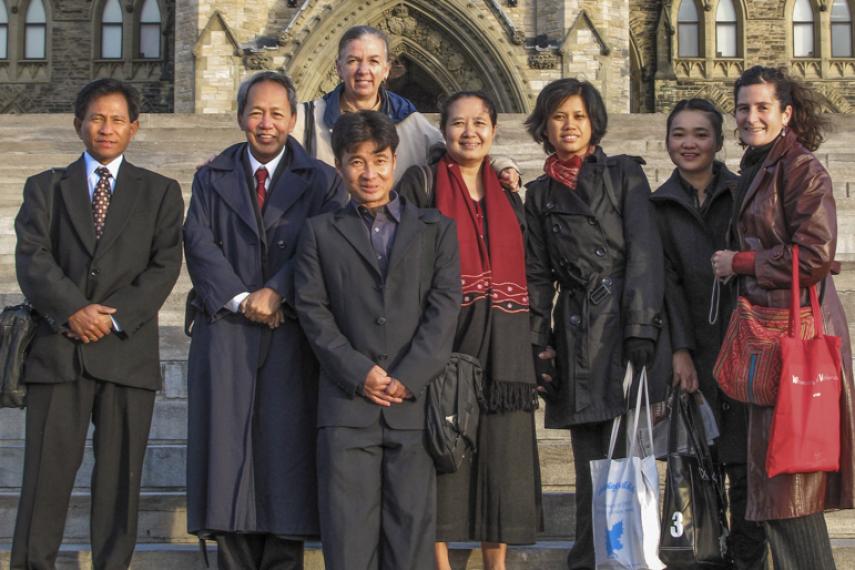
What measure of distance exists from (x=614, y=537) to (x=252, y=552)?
144cm

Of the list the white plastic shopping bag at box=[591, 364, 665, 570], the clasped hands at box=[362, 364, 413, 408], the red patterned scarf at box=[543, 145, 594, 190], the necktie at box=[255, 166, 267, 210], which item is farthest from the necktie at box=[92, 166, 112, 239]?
the white plastic shopping bag at box=[591, 364, 665, 570]

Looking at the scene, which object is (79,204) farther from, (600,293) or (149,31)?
(149,31)

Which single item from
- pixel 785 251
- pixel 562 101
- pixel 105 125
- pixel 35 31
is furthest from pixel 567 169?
pixel 35 31

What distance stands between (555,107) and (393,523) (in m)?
1.88

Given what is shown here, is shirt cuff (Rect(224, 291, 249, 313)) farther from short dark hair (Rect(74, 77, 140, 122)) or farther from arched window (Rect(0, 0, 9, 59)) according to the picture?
arched window (Rect(0, 0, 9, 59))

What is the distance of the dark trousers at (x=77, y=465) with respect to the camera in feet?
17.0

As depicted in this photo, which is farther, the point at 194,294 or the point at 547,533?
the point at 547,533

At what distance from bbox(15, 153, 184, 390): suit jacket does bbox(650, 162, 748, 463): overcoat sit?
2.10 metres

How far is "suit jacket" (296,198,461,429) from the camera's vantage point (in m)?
4.96

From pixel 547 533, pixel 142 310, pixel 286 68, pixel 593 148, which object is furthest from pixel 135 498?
pixel 286 68

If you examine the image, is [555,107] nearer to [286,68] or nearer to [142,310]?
[142,310]

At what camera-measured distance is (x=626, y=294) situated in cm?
534

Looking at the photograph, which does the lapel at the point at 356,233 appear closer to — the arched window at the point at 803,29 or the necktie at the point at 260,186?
the necktie at the point at 260,186

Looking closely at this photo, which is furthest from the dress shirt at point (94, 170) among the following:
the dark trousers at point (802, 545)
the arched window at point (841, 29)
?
the arched window at point (841, 29)
